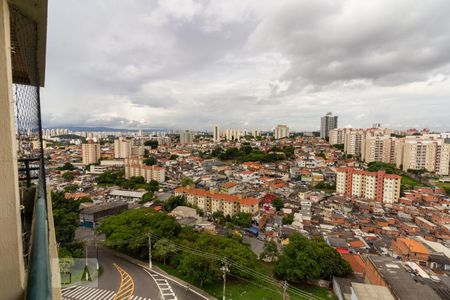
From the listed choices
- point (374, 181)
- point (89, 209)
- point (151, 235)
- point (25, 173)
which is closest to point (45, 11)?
point (25, 173)

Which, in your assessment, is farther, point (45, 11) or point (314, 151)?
point (314, 151)

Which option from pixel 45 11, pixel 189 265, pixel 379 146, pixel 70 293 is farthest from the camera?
pixel 379 146

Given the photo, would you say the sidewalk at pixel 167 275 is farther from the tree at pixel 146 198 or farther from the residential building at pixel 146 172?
the residential building at pixel 146 172

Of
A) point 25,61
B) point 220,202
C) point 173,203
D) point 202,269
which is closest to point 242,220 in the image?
point 220,202

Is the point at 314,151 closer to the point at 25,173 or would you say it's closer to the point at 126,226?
the point at 126,226

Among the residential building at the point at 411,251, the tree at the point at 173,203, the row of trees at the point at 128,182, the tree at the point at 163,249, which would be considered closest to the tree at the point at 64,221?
the tree at the point at 163,249

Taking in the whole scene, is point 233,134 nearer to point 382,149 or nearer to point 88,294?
point 382,149

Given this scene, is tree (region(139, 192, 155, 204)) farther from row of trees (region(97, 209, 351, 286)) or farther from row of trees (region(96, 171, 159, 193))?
row of trees (region(97, 209, 351, 286))
